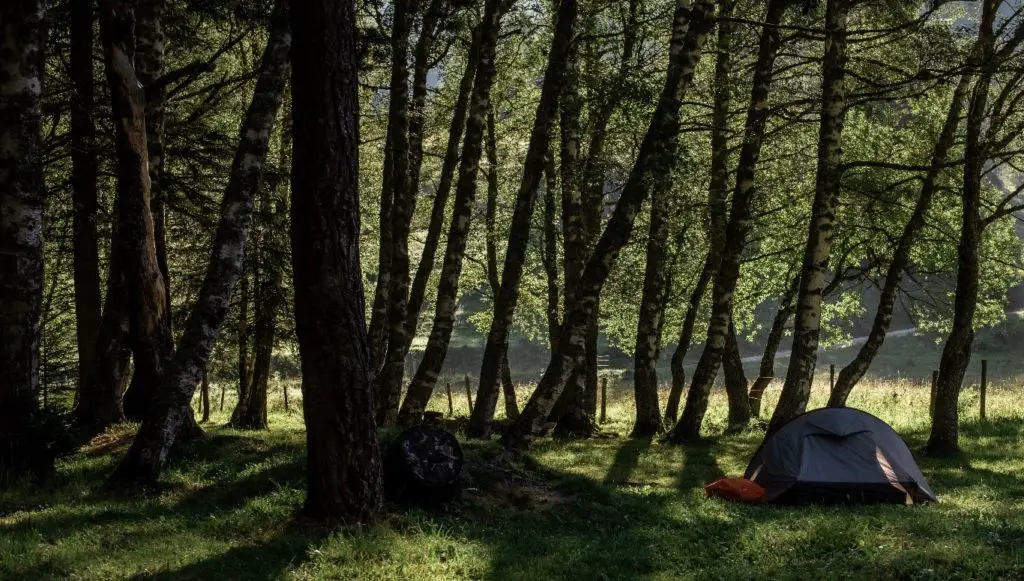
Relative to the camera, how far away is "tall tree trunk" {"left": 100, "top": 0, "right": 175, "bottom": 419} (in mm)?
11742

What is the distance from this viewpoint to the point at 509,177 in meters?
26.9

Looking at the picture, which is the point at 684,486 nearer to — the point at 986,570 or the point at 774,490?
the point at 774,490

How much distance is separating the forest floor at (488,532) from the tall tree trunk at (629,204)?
109 cm

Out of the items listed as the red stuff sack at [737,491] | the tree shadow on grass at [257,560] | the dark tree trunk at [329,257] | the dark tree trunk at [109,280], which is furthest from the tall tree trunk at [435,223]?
the tree shadow on grass at [257,560]

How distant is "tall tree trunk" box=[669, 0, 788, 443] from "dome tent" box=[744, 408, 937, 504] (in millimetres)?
4630

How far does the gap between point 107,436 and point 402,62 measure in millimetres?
8688

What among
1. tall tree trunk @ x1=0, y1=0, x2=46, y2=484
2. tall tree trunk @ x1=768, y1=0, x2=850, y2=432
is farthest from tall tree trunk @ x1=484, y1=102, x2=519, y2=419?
tall tree trunk @ x1=0, y1=0, x2=46, y2=484

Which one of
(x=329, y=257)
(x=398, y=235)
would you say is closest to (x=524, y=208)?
(x=398, y=235)

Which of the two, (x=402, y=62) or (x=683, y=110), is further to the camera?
(x=683, y=110)

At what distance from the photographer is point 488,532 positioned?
949 centimetres

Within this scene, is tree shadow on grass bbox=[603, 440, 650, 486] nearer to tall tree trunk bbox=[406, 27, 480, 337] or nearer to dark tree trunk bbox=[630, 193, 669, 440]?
dark tree trunk bbox=[630, 193, 669, 440]

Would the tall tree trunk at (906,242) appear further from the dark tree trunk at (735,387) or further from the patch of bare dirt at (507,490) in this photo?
the patch of bare dirt at (507,490)

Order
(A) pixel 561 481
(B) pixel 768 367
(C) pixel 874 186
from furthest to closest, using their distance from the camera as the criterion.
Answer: (B) pixel 768 367, (C) pixel 874 186, (A) pixel 561 481

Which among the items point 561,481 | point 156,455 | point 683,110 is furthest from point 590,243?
point 156,455
